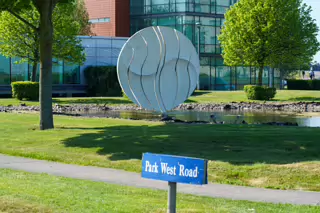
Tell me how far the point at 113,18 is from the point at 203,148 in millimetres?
53247

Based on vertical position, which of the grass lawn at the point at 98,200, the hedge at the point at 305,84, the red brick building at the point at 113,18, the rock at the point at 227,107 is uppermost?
the red brick building at the point at 113,18

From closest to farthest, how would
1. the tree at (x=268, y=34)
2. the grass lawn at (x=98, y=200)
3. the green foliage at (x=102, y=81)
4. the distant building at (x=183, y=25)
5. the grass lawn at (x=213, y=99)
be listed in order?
the grass lawn at (x=98, y=200), the grass lawn at (x=213, y=99), the tree at (x=268, y=34), the green foliage at (x=102, y=81), the distant building at (x=183, y=25)

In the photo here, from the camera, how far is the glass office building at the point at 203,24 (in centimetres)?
6462

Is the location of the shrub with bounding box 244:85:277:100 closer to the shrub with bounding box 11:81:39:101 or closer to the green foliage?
the green foliage

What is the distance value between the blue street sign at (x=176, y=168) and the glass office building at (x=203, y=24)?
2190 inches

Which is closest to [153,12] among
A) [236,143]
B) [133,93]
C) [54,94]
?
[54,94]

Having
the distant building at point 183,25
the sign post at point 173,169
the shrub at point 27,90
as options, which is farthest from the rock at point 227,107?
the sign post at point 173,169

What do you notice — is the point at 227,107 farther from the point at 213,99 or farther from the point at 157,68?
the point at 157,68

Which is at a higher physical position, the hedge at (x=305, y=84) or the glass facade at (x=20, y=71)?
the glass facade at (x=20, y=71)

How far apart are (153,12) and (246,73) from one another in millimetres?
12327

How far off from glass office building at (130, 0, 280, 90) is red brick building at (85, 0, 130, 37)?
2.21 ft

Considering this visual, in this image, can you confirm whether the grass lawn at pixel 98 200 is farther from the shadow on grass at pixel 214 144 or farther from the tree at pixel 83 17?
the tree at pixel 83 17

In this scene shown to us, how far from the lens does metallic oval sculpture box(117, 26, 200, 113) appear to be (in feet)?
92.3

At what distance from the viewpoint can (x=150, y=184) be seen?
1274cm
